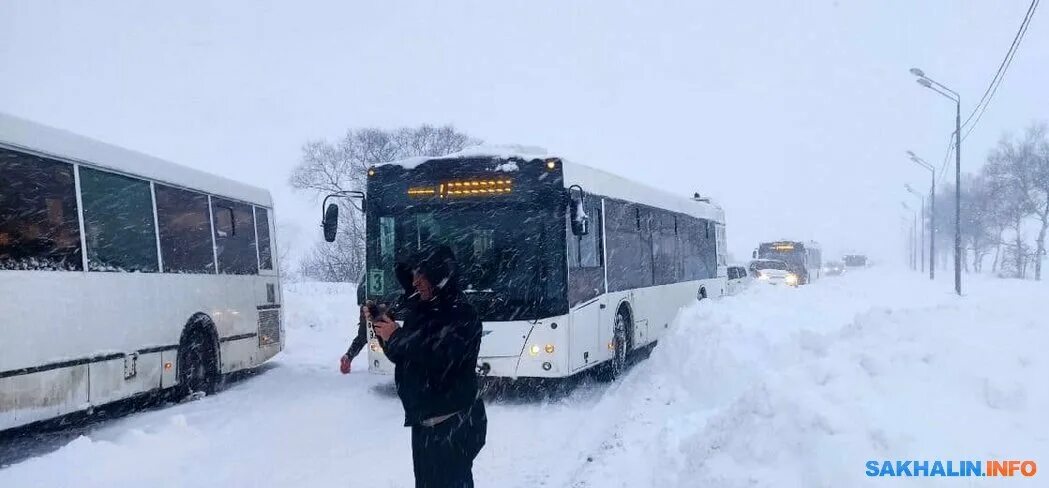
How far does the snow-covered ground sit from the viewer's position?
16.0ft

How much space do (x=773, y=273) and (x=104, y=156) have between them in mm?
35048

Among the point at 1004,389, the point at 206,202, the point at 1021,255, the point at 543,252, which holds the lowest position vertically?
the point at 1021,255

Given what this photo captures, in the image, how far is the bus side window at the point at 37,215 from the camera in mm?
7270

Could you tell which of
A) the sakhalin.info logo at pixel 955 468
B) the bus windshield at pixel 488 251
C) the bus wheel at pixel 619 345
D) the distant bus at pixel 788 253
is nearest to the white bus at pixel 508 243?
the bus windshield at pixel 488 251

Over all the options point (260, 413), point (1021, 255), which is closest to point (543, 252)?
point (260, 413)

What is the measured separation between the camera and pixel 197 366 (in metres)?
11.0

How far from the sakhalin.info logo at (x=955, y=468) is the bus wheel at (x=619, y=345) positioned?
795 centimetres

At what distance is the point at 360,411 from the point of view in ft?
32.7

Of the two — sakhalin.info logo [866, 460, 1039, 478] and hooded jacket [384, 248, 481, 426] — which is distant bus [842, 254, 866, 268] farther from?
hooded jacket [384, 248, 481, 426]

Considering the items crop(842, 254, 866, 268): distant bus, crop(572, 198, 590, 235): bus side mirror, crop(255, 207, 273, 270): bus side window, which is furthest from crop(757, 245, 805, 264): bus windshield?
crop(842, 254, 866, 268): distant bus

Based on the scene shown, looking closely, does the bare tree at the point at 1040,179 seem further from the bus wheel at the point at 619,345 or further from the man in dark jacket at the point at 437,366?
the man in dark jacket at the point at 437,366

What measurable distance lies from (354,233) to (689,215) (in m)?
32.7

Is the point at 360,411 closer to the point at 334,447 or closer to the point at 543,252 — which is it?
the point at 334,447

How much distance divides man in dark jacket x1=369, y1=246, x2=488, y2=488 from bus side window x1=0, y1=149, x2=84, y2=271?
16.1 ft
